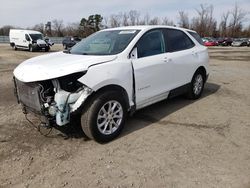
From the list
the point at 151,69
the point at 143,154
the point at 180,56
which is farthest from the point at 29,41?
the point at 143,154

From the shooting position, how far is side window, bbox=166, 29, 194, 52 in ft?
17.7

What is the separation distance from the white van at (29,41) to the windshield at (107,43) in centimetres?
2348

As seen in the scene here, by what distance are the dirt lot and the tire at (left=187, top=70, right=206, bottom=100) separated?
2.50ft

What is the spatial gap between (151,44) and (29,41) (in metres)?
25.5

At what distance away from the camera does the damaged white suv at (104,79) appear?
378cm

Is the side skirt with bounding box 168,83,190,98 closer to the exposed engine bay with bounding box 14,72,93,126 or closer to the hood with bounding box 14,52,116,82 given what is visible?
the hood with bounding box 14,52,116,82

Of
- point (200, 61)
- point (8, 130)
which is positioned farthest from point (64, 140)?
point (200, 61)

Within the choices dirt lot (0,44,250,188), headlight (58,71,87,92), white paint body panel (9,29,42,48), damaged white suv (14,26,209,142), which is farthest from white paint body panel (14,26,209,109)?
white paint body panel (9,29,42,48)

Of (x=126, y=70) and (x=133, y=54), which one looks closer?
(x=126, y=70)

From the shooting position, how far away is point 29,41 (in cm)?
2780

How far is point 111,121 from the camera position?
13.6 feet

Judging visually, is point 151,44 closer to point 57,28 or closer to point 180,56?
point 180,56

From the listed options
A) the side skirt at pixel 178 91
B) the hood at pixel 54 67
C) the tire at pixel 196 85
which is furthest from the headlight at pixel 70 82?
the tire at pixel 196 85

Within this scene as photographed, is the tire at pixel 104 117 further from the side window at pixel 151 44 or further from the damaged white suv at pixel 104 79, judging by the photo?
the side window at pixel 151 44
